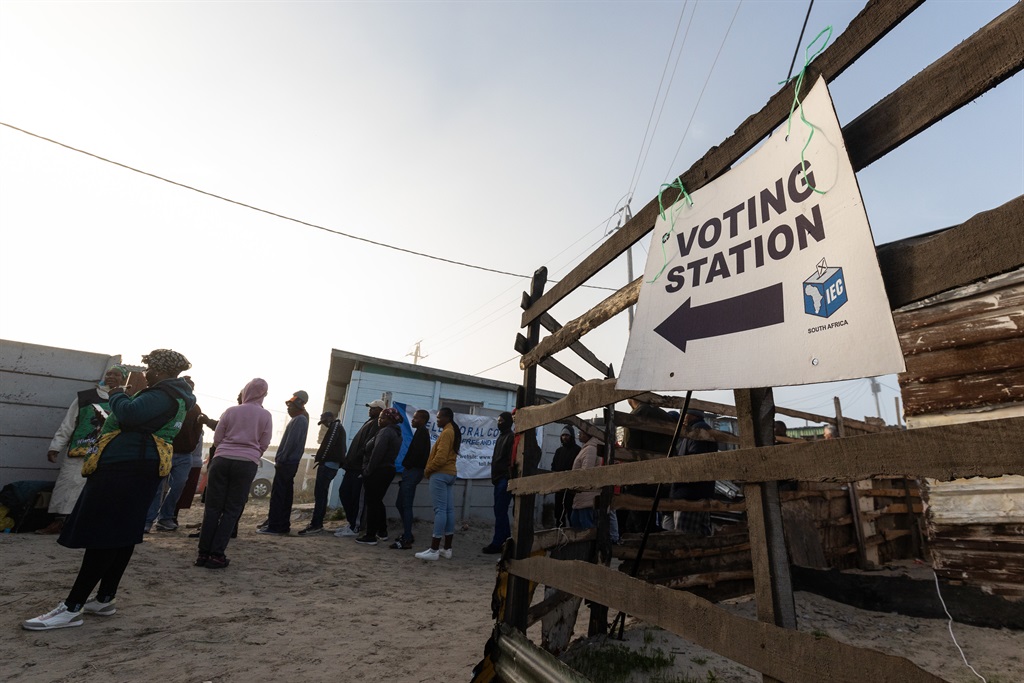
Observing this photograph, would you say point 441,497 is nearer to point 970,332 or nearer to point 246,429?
point 246,429

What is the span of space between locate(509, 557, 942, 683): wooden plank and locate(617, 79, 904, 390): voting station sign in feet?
2.22

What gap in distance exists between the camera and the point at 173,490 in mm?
6918

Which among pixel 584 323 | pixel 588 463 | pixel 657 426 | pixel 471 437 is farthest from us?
pixel 471 437

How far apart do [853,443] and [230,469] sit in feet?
19.3

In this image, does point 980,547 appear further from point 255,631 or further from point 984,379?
point 255,631

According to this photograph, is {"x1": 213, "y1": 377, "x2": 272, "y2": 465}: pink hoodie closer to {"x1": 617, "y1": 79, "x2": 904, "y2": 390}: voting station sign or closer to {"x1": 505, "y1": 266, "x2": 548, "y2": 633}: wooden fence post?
{"x1": 505, "y1": 266, "x2": 548, "y2": 633}: wooden fence post

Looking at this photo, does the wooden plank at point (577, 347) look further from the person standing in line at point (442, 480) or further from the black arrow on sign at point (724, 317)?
the person standing in line at point (442, 480)

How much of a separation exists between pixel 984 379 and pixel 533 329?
4.26 metres

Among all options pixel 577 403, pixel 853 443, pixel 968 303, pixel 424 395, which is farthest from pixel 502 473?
pixel 853 443

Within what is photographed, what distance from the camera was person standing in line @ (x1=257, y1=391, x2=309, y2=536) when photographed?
7.23 m

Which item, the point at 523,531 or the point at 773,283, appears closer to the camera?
the point at 773,283

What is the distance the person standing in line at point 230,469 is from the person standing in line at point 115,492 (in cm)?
147

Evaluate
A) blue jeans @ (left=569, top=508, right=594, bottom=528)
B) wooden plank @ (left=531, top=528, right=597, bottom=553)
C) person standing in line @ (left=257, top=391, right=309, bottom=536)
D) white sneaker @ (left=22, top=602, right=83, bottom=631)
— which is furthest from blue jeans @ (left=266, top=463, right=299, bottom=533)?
wooden plank @ (left=531, top=528, right=597, bottom=553)

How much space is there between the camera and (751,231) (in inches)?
68.4
